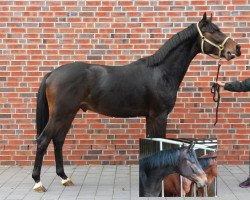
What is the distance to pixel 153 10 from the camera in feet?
21.7

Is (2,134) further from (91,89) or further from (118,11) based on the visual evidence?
(118,11)

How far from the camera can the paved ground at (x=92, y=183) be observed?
199 inches

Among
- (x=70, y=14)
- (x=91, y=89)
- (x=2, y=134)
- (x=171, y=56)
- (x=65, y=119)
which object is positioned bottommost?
(x=2, y=134)

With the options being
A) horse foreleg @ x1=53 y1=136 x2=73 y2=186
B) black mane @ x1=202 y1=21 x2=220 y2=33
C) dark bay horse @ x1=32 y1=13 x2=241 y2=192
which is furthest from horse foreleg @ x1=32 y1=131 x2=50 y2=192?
black mane @ x1=202 y1=21 x2=220 y2=33

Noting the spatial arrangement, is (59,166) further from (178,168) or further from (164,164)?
(178,168)

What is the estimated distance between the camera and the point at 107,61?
668cm

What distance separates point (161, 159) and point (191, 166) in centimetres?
34

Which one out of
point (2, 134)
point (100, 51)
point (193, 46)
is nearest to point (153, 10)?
point (100, 51)

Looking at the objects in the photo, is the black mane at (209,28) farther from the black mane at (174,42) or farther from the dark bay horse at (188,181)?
the dark bay horse at (188,181)

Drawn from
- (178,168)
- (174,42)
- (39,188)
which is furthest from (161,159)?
(39,188)

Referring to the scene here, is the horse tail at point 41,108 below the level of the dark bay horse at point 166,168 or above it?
above

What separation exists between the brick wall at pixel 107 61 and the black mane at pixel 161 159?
1854mm

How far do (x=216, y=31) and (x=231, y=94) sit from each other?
5.90 feet

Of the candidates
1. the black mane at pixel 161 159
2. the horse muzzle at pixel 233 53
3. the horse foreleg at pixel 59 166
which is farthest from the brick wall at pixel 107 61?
the black mane at pixel 161 159
